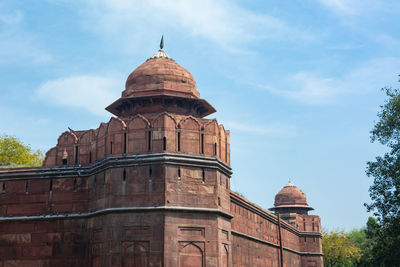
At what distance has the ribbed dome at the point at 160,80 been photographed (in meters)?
17.6

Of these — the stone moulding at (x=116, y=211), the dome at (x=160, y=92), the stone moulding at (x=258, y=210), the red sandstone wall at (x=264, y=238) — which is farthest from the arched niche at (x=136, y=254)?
the red sandstone wall at (x=264, y=238)

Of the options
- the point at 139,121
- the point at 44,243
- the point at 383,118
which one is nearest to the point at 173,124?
the point at 139,121

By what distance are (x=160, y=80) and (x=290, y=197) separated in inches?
909

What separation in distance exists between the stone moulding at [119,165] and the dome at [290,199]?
833 inches

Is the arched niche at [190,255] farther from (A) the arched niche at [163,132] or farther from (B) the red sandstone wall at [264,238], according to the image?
(B) the red sandstone wall at [264,238]

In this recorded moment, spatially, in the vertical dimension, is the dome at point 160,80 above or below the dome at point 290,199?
above

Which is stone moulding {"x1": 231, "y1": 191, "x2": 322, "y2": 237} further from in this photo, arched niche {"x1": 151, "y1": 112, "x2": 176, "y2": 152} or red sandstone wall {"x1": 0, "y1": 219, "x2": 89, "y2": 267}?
red sandstone wall {"x1": 0, "y1": 219, "x2": 89, "y2": 267}

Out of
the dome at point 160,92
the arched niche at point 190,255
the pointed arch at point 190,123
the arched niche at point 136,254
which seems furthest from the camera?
the dome at point 160,92

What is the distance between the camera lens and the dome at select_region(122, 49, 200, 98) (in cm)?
1762

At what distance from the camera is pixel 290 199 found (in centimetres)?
3803

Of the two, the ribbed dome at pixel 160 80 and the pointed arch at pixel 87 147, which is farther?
the ribbed dome at pixel 160 80

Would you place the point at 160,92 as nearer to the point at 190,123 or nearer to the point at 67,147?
the point at 190,123

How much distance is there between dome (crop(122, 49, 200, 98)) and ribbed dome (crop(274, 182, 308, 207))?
21.8 m

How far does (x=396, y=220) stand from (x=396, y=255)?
1.28 metres
